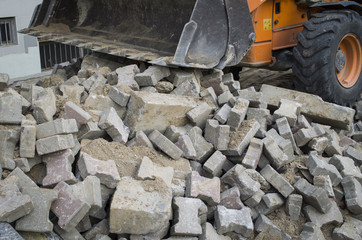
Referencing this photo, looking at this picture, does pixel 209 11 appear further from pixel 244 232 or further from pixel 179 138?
pixel 244 232

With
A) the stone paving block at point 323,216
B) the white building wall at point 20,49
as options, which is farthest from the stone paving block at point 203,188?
the white building wall at point 20,49

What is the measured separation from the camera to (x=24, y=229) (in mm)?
2898

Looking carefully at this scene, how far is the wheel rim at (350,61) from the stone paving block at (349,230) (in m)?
2.46

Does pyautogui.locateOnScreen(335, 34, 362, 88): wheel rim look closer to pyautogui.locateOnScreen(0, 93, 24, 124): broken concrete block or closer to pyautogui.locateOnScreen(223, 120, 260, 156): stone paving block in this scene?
pyautogui.locateOnScreen(223, 120, 260, 156): stone paving block

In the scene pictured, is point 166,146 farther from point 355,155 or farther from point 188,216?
point 355,155

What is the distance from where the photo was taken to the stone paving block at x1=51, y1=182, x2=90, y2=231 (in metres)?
2.99

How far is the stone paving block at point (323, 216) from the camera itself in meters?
3.78

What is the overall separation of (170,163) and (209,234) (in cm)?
81

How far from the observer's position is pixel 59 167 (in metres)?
3.40

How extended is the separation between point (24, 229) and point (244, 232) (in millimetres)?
1699

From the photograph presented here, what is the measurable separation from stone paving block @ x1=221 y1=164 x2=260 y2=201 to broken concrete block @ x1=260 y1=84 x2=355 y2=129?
60.8 inches

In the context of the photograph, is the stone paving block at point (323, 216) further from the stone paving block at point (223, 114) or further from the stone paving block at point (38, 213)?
the stone paving block at point (38, 213)

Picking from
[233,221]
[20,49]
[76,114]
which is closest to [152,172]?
[233,221]

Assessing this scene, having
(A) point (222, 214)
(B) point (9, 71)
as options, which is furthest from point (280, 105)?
(B) point (9, 71)
